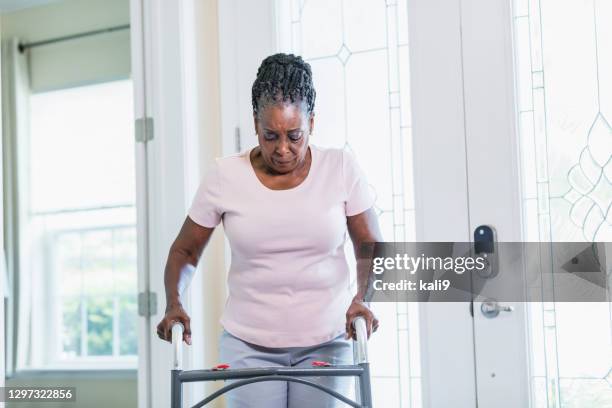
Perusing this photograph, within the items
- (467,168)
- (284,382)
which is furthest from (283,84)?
(467,168)

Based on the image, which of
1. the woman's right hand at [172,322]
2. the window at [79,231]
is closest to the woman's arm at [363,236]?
the woman's right hand at [172,322]

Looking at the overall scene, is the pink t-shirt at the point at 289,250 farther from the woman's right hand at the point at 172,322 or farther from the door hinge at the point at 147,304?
the door hinge at the point at 147,304

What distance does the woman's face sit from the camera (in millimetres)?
1623

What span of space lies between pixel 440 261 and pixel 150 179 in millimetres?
1018

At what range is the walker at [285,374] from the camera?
149 centimetres

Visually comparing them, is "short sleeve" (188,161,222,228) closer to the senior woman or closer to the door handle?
the senior woman

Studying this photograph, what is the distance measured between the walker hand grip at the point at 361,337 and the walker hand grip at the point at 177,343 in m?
0.37

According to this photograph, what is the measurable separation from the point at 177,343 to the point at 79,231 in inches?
113

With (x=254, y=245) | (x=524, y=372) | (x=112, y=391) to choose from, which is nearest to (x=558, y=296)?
(x=524, y=372)

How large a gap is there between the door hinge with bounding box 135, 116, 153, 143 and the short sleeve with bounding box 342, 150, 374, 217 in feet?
3.44

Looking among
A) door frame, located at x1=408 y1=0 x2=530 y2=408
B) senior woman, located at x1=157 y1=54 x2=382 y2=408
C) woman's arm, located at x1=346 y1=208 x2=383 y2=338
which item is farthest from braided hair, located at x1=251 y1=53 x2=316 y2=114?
door frame, located at x1=408 y1=0 x2=530 y2=408

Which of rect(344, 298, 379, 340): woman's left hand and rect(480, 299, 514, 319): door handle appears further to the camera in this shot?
rect(480, 299, 514, 319): door handle

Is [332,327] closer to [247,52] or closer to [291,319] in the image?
[291,319]

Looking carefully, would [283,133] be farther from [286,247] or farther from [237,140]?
[237,140]
